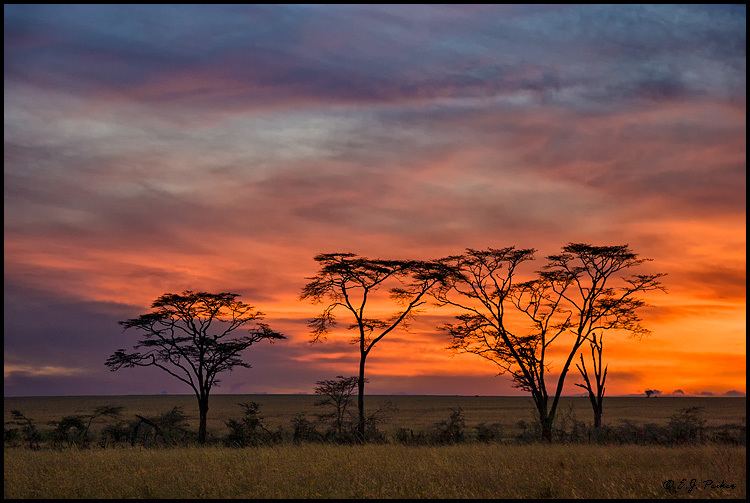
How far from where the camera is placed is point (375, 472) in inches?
837

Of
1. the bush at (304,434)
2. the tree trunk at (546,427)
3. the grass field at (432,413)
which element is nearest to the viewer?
the bush at (304,434)

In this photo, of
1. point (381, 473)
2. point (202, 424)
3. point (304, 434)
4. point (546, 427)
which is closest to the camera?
point (381, 473)

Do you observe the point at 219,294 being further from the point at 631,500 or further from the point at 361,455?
the point at 631,500

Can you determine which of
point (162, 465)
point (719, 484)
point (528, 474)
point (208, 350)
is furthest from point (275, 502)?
point (208, 350)

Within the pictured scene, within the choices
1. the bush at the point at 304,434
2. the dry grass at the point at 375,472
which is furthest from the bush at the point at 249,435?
the dry grass at the point at 375,472

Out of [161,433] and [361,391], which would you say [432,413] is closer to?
[361,391]

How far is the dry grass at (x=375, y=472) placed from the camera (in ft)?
59.6

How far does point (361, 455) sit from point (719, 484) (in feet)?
38.3

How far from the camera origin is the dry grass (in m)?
18.2

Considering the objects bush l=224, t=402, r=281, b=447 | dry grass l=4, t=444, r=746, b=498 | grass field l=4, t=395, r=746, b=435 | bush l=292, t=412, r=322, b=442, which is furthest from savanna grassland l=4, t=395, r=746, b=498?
grass field l=4, t=395, r=746, b=435

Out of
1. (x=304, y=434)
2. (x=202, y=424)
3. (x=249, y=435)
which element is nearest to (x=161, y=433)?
(x=202, y=424)

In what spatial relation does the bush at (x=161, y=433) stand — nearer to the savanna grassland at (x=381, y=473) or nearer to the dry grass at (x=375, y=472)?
the savanna grassland at (x=381, y=473)

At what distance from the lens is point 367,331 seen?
140 ft

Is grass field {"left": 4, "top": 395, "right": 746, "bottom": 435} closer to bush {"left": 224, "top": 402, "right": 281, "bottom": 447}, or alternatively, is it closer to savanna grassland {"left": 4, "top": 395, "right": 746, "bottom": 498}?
bush {"left": 224, "top": 402, "right": 281, "bottom": 447}
